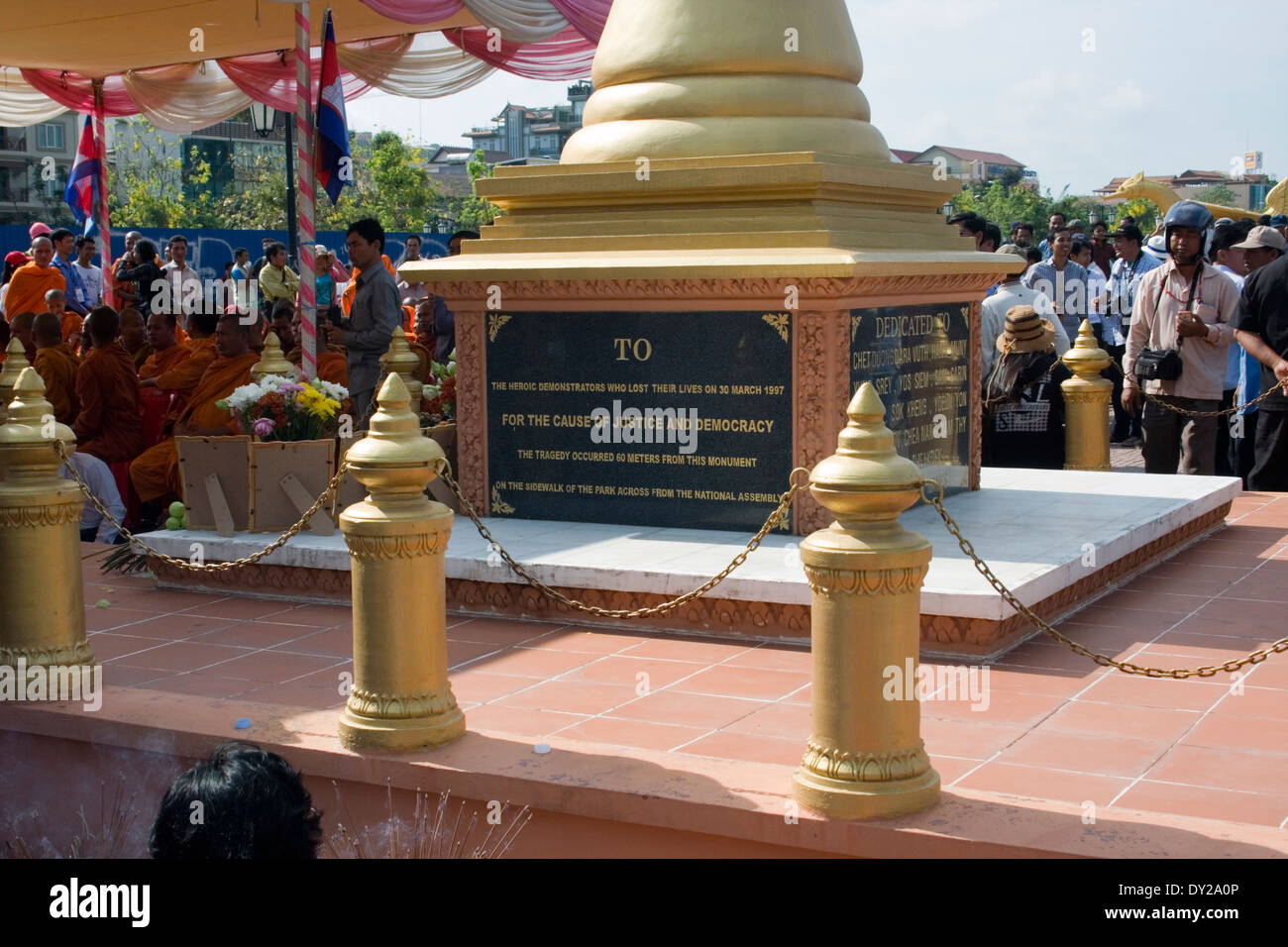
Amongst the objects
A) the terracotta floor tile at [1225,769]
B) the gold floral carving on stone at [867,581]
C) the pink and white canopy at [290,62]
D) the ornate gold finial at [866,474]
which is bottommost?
the terracotta floor tile at [1225,769]

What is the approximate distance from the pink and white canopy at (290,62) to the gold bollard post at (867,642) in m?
8.62

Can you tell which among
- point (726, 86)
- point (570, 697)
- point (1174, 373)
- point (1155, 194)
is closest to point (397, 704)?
point (570, 697)

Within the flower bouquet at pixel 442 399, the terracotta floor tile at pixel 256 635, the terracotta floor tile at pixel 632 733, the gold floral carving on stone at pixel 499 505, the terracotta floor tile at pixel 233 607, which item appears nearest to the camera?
the terracotta floor tile at pixel 632 733

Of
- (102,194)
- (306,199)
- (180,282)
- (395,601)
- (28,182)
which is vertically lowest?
(395,601)

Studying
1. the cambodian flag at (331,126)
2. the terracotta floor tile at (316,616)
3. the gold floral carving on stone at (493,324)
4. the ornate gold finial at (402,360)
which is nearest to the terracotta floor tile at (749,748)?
the terracotta floor tile at (316,616)

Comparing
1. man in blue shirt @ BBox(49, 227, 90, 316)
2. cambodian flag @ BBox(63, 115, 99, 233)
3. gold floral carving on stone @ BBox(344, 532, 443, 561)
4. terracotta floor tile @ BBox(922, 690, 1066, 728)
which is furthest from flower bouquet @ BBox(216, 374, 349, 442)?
man in blue shirt @ BBox(49, 227, 90, 316)

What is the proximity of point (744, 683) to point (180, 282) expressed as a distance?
45.5 feet

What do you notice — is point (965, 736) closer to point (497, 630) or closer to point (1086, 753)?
point (1086, 753)

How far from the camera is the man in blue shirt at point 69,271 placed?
53.5 ft

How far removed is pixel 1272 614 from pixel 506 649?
327cm

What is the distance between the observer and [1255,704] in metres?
5.02

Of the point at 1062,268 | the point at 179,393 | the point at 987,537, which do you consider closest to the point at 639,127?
the point at 987,537

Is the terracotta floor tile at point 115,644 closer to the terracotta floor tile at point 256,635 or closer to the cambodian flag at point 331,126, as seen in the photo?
the terracotta floor tile at point 256,635

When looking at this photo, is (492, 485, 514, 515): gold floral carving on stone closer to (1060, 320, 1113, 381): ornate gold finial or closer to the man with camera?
(1060, 320, 1113, 381): ornate gold finial
